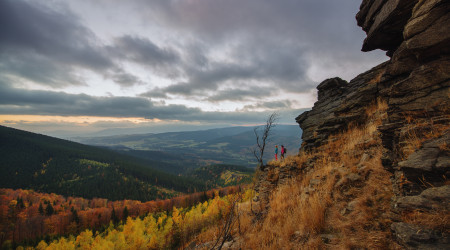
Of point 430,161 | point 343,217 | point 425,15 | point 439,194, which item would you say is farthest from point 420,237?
point 425,15

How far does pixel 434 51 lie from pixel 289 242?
840cm

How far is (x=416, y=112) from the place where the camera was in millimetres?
5754

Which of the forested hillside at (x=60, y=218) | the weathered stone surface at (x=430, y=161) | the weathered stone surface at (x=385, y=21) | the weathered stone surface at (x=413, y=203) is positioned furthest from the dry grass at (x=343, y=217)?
the forested hillside at (x=60, y=218)

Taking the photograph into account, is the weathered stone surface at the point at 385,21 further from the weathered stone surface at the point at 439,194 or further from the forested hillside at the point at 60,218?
the forested hillside at the point at 60,218

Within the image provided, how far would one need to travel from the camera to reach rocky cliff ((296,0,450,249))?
11.0 ft

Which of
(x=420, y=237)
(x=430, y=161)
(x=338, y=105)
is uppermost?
(x=338, y=105)

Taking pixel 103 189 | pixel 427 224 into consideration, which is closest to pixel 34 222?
pixel 103 189

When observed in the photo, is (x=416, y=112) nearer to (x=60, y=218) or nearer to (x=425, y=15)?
(x=425, y=15)

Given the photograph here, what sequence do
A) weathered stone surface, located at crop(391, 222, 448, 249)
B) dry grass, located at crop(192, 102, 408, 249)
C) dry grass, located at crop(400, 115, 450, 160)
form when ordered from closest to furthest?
1. weathered stone surface, located at crop(391, 222, 448, 249)
2. dry grass, located at crop(192, 102, 408, 249)
3. dry grass, located at crop(400, 115, 450, 160)

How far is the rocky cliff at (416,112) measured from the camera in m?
3.34

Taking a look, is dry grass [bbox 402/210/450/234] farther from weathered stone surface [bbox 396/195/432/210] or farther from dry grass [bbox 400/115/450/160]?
dry grass [bbox 400/115/450/160]

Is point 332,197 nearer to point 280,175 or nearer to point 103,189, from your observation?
point 280,175

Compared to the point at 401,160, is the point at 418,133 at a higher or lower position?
higher

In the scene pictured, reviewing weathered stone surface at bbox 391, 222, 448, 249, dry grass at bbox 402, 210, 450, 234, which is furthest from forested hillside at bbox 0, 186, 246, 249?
weathered stone surface at bbox 391, 222, 448, 249
